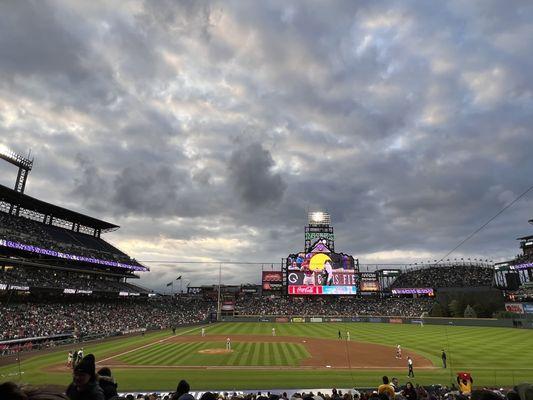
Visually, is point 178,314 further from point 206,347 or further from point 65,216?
point 206,347

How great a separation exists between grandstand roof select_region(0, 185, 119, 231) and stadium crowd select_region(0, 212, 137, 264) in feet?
10.7

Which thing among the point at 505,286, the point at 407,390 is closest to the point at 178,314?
the point at 407,390

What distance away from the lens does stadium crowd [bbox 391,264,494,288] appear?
99438 mm

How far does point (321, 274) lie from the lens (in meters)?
92.2

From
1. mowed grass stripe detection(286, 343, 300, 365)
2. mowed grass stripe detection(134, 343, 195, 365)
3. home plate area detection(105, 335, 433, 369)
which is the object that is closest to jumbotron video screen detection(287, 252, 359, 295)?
home plate area detection(105, 335, 433, 369)

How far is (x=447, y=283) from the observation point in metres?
100

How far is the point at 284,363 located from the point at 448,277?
92.4 m

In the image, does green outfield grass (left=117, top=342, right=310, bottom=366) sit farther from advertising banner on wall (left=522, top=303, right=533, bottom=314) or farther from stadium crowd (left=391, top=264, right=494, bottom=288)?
stadium crowd (left=391, top=264, right=494, bottom=288)

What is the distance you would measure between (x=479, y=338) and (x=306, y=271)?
49709 mm

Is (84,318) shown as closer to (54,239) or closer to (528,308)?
(54,239)

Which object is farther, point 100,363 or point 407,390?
point 100,363

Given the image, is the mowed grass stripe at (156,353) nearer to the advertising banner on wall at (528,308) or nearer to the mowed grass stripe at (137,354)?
the mowed grass stripe at (137,354)

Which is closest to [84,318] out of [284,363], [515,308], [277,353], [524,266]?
[277,353]

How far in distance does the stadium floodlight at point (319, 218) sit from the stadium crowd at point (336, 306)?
76.6 feet
